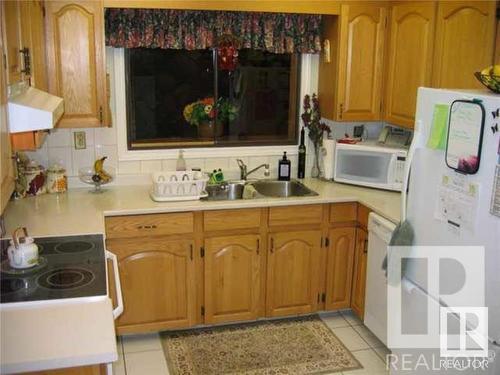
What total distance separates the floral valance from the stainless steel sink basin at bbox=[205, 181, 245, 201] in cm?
92

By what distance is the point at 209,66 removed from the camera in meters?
3.75

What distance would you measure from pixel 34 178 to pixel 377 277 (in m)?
2.15

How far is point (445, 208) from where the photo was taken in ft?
7.43

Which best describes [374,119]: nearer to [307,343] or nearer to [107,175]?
[307,343]

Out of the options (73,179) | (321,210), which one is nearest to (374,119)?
(321,210)

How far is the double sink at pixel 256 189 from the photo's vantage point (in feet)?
12.0

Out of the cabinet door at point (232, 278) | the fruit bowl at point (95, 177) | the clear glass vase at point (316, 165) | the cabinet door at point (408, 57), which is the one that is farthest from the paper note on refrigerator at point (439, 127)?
the fruit bowl at point (95, 177)

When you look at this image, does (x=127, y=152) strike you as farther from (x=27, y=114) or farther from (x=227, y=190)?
(x=27, y=114)

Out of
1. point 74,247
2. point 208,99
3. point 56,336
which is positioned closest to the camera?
point 56,336

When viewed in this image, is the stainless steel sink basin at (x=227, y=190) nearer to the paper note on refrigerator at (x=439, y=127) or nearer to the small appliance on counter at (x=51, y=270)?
the small appliance on counter at (x=51, y=270)

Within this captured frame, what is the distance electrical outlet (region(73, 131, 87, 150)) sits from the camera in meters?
3.55

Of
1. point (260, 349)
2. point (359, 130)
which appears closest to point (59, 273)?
point (260, 349)

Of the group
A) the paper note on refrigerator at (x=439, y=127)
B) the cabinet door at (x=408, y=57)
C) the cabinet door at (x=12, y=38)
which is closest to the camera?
the cabinet door at (x=12, y=38)

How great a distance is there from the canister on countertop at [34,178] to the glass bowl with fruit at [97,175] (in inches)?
9.3
